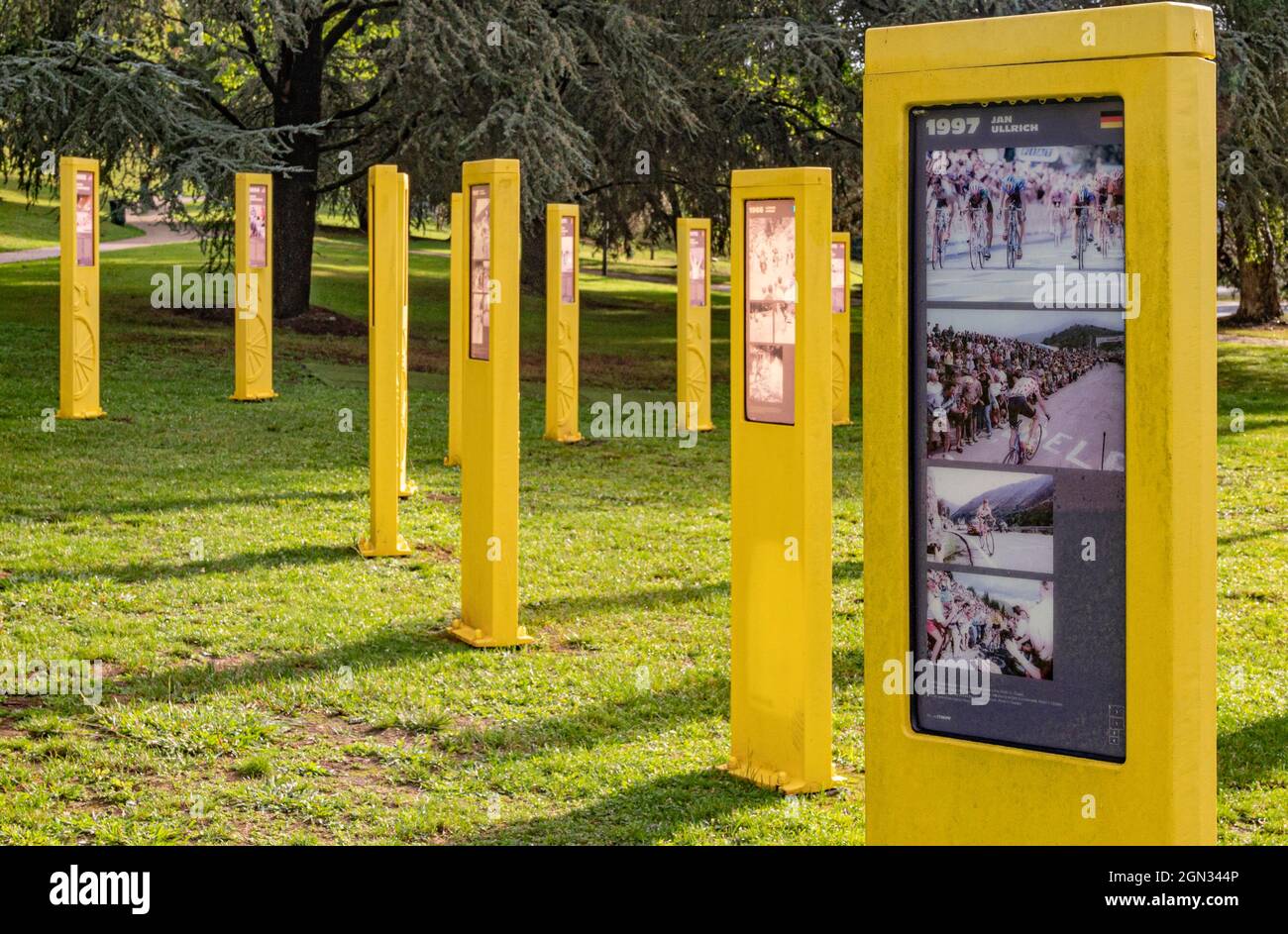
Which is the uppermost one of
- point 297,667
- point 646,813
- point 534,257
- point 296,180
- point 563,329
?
point 296,180

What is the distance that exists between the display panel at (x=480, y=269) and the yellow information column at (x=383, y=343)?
5.37ft

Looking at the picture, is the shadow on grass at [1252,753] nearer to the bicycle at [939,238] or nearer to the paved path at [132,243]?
the bicycle at [939,238]

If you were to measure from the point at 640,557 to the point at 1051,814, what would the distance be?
7251 millimetres

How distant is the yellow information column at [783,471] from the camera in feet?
19.8

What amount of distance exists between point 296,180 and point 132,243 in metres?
20.8

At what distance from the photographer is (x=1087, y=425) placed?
154 inches

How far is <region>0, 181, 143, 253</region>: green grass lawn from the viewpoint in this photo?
42750mm

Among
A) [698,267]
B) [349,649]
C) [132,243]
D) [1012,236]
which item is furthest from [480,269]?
[132,243]

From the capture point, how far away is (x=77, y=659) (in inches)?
316

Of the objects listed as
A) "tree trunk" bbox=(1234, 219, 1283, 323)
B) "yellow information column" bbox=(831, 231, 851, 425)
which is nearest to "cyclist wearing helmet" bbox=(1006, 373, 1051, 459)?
"yellow information column" bbox=(831, 231, 851, 425)

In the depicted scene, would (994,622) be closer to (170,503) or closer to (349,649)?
(349,649)

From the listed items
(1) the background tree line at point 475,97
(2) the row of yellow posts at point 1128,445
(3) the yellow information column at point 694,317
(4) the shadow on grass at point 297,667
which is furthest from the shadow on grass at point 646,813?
(1) the background tree line at point 475,97
